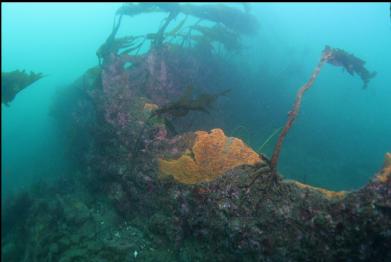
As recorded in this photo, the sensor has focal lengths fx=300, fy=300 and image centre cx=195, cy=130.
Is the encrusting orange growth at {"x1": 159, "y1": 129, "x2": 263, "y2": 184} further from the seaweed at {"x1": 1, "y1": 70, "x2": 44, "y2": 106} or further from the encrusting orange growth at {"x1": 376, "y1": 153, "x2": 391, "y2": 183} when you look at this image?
the seaweed at {"x1": 1, "y1": 70, "x2": 44, "y2": 106}

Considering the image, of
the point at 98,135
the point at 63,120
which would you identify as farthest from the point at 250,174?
the point at 63,120

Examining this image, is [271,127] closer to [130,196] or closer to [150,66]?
[150,66]

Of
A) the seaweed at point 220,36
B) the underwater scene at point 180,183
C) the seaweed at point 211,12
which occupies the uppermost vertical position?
the seaweed at point 211,12

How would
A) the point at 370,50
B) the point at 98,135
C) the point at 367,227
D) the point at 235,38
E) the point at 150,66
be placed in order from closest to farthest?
the point at 367,227 → the point at 98,135 → the point at 150,66 → the point at 235,38 → the point at 370,50

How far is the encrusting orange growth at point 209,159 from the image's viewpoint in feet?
16.6

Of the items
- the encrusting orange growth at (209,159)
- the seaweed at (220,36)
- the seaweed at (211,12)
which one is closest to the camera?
the encrusting orange growth at (209,159)

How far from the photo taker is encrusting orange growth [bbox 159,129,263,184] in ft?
16.6

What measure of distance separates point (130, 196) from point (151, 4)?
9.41 meters

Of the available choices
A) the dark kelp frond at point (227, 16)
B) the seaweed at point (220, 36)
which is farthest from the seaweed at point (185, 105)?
the dark kelp frond at point (227, 16)

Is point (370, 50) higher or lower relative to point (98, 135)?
lower

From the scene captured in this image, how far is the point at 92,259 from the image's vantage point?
5.60 meters

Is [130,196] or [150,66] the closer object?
[130,196]

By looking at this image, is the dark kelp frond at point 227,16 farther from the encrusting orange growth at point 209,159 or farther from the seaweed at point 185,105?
the encrusting orange growth at point 209,159

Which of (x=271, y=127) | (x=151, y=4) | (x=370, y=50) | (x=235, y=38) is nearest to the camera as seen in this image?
(x=151, y=4)
